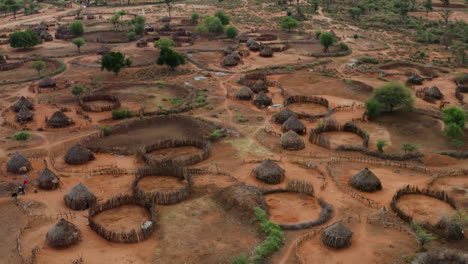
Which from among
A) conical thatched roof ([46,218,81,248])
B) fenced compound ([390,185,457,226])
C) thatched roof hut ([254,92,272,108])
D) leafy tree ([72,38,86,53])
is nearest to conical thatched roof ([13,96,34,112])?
thatched roof hut ([254,92,272,108])

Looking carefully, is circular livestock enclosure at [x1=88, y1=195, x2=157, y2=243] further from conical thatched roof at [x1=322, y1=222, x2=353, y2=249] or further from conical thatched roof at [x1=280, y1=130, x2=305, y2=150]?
conical thatched roof at [x1=280, y1=130, x2=305, y2=150]

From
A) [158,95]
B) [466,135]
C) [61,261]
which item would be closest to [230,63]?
[158,95]

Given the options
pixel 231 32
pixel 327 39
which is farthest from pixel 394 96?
pixel 231 32

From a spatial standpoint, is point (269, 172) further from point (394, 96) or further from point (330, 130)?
point (394, 96)

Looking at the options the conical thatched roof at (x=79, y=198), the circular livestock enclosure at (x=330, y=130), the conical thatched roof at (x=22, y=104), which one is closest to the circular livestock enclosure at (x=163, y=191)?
the conical thatched roof at (x=79, y=198)

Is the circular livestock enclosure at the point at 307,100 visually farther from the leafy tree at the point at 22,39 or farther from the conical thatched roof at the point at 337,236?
the leafy tree at the point at 22,39

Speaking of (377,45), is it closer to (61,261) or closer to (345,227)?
(345,227)
